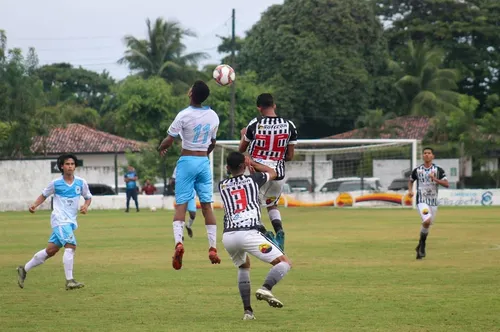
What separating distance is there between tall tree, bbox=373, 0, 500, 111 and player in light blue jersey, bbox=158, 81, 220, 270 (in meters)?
62.1

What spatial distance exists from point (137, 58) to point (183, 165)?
64.0 meters

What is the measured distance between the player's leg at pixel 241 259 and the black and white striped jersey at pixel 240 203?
0.28 feet

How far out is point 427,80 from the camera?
7144cm

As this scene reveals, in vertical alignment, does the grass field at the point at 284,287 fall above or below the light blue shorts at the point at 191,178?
below

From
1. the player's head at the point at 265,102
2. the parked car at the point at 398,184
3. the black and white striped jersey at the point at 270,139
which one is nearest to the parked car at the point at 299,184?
the parked car at the point at 398,184

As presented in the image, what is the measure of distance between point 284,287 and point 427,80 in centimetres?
5929

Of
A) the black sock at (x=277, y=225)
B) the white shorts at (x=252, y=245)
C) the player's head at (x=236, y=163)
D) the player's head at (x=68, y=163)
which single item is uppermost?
the player's head at (x=236, y=163)

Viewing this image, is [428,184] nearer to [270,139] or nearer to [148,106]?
[270,139]

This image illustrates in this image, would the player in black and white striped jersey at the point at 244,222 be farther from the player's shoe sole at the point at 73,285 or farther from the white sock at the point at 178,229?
the player's shoe sole at the point at 73,285

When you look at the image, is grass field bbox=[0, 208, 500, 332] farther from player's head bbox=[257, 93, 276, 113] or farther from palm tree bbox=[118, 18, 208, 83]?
palm tree bbox=[118, 18, 208, 83]

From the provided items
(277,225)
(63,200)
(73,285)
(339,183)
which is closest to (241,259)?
(277,225)

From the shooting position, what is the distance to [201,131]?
14203 mm

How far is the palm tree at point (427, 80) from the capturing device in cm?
7044

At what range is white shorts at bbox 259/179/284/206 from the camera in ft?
47.5
